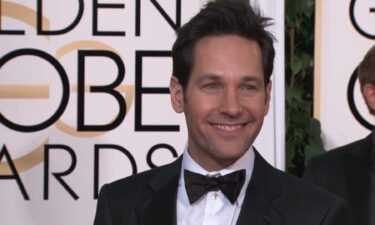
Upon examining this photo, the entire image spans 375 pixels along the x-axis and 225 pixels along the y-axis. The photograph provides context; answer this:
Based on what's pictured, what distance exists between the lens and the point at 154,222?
128cm

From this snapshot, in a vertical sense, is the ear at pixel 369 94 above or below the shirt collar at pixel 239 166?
above

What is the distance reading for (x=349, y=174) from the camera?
1760mm

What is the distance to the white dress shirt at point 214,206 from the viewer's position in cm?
128

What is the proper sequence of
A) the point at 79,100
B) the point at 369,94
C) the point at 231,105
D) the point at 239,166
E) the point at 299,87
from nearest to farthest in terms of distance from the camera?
the point at 231,105 → the point at 239,166 → the point at 369,94 → the point at 79,100 → the point at 299,87

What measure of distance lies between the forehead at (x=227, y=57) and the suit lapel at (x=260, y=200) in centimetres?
19

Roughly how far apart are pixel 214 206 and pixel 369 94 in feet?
2.19

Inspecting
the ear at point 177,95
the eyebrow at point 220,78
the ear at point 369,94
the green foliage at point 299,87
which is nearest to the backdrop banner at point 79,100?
the green foliage at point 299,87

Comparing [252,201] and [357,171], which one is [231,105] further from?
[357,171]

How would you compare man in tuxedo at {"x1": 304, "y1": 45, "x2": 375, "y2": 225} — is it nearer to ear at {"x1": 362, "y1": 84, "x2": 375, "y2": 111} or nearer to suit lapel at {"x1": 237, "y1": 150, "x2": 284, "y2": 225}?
ear at {"x1": 362, "y1": 84, "x2": 375, "y2": 111}

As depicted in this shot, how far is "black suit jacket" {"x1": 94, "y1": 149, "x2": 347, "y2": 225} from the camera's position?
47.8 inches

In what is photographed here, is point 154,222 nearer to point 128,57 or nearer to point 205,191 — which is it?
point 205,191

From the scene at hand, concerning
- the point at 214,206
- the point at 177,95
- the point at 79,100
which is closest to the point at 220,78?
the point at 177,95

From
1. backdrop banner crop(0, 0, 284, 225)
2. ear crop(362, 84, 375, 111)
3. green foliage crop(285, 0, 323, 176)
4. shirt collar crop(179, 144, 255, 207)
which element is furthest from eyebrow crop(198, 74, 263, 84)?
green foliage crop(285, 0, 323, 176)

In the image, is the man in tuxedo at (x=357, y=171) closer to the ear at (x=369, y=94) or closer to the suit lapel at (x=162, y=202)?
the ear at (x=369, y=94)
